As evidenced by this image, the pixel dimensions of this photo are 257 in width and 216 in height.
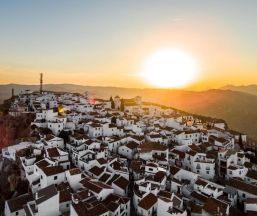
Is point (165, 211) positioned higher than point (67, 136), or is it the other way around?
point (67, 136)

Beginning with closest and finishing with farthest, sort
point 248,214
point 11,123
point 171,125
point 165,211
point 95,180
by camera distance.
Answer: point 165,211
point 248,214
point 95,180
point 11,123
point 171,125

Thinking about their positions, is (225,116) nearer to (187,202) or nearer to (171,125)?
(171,125)

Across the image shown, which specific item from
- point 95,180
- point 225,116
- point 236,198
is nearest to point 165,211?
point 95,180

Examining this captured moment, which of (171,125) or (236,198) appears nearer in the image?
(236,198)

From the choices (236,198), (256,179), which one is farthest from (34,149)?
(256,179)

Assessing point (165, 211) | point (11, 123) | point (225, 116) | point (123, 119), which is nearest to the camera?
point (165, 211)

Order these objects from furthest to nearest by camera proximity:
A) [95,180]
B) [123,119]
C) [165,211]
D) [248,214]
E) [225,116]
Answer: [225,116]
[123,119]
[95,180]
[248,214]
[165,211]

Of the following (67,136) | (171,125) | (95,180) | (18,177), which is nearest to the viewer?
(95,180)

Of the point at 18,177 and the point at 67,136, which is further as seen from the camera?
the point at 67,136

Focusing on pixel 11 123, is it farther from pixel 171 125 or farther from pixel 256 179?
pixel 256 179

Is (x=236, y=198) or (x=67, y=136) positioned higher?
(x=67, y=136)
